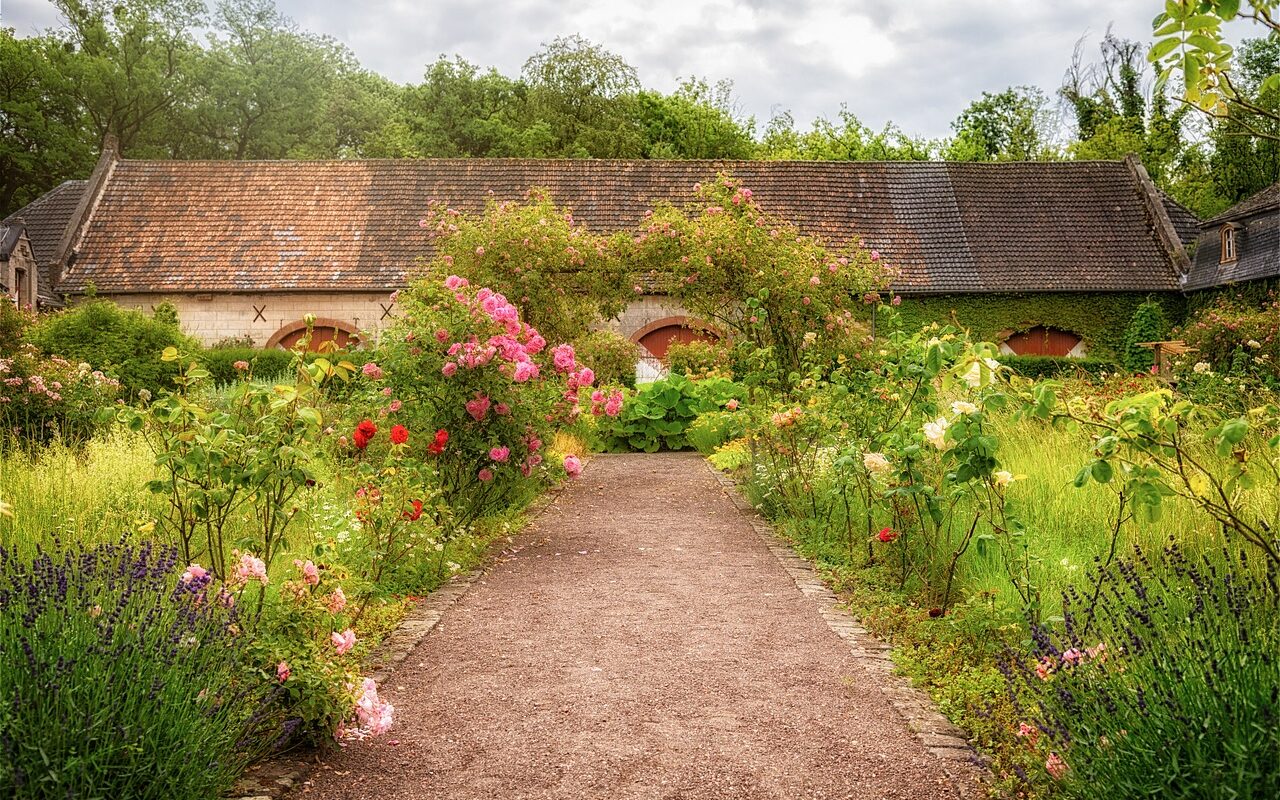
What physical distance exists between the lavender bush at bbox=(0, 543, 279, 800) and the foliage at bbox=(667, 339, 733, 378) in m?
13.9

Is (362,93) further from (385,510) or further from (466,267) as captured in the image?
(385,510)

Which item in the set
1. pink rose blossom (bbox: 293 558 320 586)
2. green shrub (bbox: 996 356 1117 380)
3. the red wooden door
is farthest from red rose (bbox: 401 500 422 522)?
the red wooden door

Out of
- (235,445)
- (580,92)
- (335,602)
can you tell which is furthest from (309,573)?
(580,92)

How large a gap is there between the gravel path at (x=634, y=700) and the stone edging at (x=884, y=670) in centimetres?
6

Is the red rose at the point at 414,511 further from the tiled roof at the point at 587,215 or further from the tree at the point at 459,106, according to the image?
the tree at the point at 459,106

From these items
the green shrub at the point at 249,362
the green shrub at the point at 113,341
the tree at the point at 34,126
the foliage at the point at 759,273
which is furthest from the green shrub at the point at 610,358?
the tree at the point at 34,126

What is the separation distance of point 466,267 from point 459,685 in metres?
9.92

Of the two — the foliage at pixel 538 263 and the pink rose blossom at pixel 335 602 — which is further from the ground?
the foliage at pixel 538 263

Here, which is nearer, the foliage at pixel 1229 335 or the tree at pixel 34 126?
the foliage at pixel 1229 335

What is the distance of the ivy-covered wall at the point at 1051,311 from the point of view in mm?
23781

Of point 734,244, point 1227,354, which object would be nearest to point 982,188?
point 1227,354

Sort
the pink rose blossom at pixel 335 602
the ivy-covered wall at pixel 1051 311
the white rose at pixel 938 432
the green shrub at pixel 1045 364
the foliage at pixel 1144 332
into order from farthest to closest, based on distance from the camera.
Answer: the ivy-covered wall at pixel 1051 311, the foliage at pixel 1144 332, the green shrub at pixel 1045 364, the white rose at pixel 938 432, the pink rose blossom at pixel 335 602

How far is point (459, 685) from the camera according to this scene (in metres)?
4.97

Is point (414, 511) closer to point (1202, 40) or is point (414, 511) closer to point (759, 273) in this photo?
point (1202, 40)
